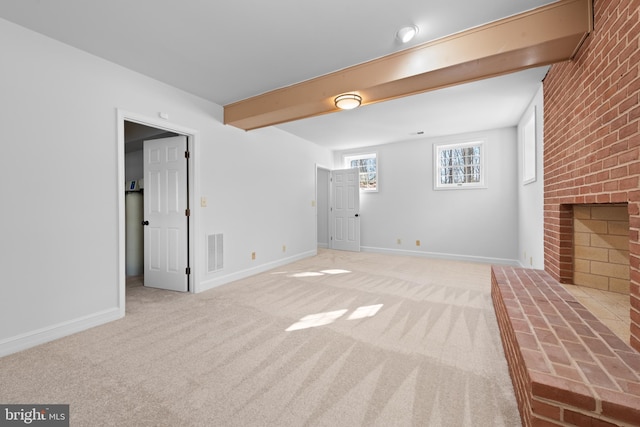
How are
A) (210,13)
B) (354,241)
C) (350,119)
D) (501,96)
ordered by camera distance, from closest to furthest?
(210,13), (501,96), (350,119), (354,241)

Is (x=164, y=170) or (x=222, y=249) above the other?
(x=164, y=170)

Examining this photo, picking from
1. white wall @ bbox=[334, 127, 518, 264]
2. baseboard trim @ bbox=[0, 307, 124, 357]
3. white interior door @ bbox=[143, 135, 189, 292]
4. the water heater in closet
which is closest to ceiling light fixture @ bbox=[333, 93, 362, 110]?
white interior door @ bbox=[143, 135, 189, 292]

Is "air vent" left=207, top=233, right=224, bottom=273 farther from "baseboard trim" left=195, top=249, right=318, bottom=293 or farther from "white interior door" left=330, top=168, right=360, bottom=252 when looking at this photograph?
"white interior door" left=330, top=168, right=360, bottom=252

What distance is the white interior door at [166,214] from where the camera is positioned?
3479mm

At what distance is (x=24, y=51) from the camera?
2.10 meters

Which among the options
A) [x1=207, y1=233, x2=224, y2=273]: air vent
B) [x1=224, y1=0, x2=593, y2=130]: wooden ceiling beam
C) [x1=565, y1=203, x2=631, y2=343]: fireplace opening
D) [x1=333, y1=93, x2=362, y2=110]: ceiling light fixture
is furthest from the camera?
[x1=207, y1=233, x2=224, y2=273]: air vent

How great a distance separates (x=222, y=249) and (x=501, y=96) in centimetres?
425

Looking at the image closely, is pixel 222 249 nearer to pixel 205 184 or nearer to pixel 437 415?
pixel 205 184

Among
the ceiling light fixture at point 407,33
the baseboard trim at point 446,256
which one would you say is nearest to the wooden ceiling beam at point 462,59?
the ceiling light fixture at point 407,33

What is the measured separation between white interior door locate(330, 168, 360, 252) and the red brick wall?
385 centimetres

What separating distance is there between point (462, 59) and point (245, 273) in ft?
12.3

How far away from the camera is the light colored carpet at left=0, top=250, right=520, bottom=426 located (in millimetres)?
1411

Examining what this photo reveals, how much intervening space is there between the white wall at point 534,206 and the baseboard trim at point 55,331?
4714 millimetres

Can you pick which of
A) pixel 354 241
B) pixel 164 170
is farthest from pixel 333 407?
pixel 354 241
